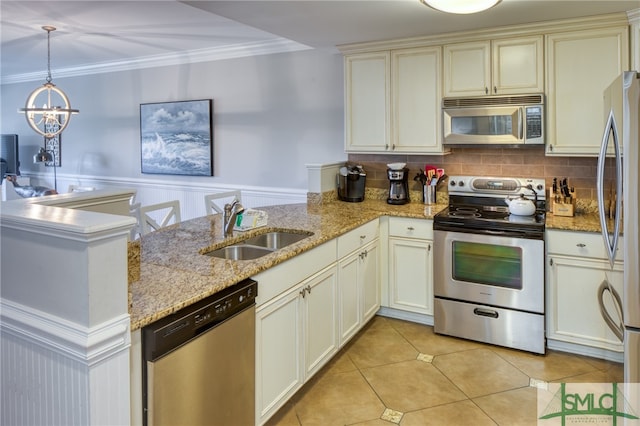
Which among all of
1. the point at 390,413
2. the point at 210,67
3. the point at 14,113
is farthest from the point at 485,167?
the point at 14,113

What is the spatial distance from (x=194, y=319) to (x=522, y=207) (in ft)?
8.40

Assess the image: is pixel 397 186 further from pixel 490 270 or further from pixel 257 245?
pixel 257 245

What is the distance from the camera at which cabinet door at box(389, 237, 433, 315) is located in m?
3.50

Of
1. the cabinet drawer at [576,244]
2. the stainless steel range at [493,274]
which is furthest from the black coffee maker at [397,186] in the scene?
the cabinet drawer at [576,244]

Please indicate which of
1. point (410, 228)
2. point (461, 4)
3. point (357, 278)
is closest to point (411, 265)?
point (410, 228)

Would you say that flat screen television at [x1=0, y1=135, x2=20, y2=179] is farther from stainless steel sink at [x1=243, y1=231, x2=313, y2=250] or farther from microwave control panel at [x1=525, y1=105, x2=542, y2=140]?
microwave control panel at [x1=525, y1=105, x2=542, y2=140]

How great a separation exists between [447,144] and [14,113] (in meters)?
6.99

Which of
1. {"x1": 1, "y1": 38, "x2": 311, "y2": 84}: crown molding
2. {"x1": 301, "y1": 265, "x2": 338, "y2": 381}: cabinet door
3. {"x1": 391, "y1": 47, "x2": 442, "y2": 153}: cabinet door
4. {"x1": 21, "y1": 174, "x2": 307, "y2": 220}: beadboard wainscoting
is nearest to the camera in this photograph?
{"x1": 301, "y1": 265, "x2": 338, "y2": 381}: cabinet door

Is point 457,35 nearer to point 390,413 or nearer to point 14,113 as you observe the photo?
point 390,413

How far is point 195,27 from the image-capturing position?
4105mm

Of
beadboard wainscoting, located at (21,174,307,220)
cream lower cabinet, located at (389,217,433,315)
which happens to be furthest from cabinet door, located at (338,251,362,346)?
beadboard wainscoting, located at (21,174,307,220)

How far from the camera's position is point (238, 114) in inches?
197

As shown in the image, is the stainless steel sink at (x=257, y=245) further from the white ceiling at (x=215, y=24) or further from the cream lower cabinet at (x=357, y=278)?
the white ceiling at (x=215, y=24)

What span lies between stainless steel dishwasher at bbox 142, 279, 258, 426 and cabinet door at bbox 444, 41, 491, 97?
95.2 inches
